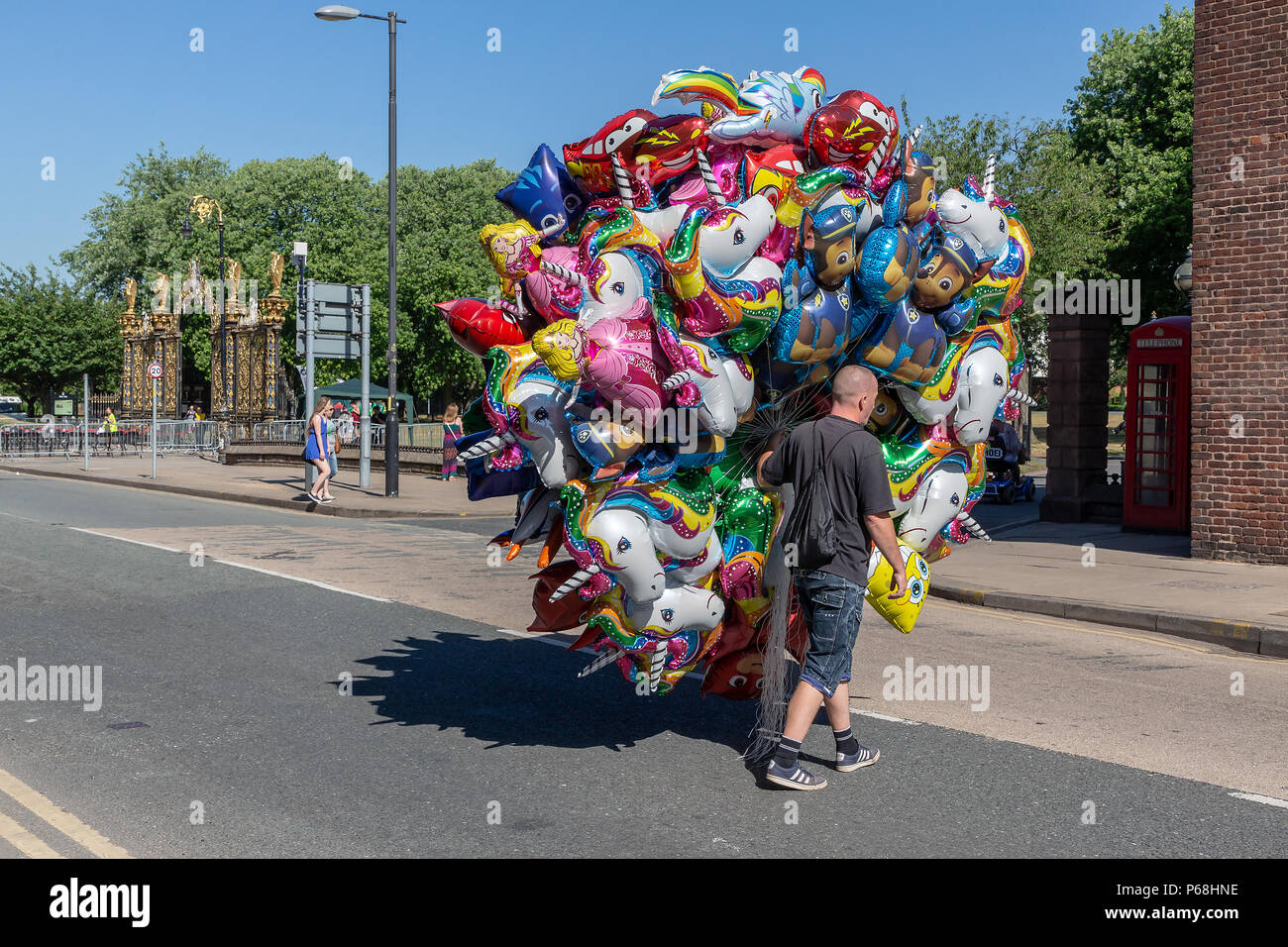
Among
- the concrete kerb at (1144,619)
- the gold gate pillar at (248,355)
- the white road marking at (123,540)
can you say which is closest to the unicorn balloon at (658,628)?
the concrete kerb at (1144,619)

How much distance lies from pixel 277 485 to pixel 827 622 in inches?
873

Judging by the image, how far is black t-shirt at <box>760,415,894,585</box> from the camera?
557cm

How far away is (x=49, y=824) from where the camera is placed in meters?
5.21

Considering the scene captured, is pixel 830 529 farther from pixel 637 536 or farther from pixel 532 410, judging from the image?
pixel 532 410

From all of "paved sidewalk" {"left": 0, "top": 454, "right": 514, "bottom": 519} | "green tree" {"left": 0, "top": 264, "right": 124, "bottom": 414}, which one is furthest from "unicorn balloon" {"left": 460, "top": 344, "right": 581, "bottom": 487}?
"green tree" {"left": 0, "top": 264, "right": 124, "bottom": 414}

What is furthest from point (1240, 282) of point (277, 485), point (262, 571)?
point (277, 485)

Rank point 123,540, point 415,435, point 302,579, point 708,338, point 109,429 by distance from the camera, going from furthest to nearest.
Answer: point 109,429 < point 415,435 < point 123,540 < point 302,579 < point 708,338

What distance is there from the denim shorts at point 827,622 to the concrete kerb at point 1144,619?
5521mm

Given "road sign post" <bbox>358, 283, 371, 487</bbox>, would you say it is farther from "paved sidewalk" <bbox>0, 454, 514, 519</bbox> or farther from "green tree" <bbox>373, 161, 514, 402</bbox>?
"green tree" <bbox>373, 161, 514, 402</bbox>

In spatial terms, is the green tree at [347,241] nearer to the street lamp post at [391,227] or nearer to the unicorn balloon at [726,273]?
the street lamp post at [391,227]

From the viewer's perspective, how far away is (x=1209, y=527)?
1392 cm

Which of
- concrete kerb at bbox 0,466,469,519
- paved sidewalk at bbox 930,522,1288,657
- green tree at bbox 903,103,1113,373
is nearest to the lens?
paved sidewalk at bbox 930,522,1288,657

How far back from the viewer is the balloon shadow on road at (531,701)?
670 cm
